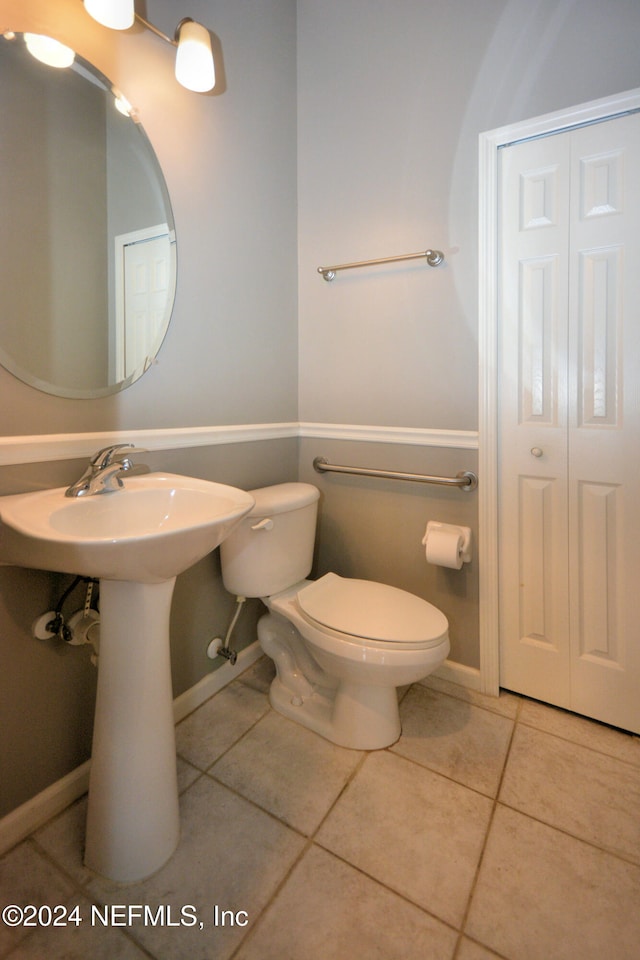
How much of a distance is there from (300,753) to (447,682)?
2.11 ft

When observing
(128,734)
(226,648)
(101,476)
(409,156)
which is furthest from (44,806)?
(409,156)

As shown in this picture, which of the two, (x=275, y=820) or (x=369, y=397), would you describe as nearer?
(x=275, y=820)

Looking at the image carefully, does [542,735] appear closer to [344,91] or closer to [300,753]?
[300,753]

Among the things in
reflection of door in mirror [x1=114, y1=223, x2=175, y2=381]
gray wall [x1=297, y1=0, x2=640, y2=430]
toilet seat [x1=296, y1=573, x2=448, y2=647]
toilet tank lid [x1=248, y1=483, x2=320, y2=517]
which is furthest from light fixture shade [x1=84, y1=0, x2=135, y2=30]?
toilet seat [x1=296, y1=573, x2=448, y2=647]

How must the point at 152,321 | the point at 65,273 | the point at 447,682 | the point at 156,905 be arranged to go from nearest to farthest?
the point at 156,905
the point at 65,273
the point at 152,321
the point at 447,682

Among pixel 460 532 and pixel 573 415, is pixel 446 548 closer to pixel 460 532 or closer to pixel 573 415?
pixel 460 532

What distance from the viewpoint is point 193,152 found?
1.44m

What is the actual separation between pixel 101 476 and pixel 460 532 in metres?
1.13

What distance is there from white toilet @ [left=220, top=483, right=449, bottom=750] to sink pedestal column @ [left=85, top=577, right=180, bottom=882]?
358 millimetres

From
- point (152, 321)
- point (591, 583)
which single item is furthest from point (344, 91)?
point (591, 583)

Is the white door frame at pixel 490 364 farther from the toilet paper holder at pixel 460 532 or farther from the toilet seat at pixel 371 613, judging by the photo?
the toilet seat at pixel 371 613

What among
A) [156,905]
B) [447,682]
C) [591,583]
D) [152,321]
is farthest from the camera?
[447,682]

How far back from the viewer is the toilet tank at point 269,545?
1488 millimetres

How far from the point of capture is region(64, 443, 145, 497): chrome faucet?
106cm
